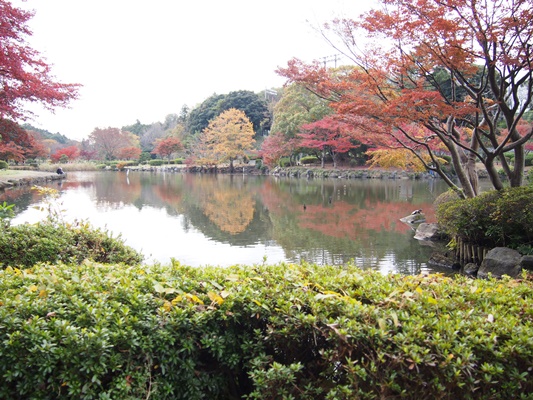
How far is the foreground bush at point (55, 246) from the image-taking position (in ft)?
12.9

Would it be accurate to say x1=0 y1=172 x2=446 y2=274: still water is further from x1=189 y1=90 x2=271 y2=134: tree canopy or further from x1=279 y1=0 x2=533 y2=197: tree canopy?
x1=189 y1=90 x2=271 y2=134: tree canopy

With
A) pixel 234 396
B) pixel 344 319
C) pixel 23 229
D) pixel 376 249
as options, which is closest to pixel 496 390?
pixel 344 319

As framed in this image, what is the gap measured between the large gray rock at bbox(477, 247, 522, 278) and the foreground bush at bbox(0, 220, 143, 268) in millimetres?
4646

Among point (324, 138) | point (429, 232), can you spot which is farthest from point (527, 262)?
point (324, 138)

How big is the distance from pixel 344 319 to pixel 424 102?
5.73 meters

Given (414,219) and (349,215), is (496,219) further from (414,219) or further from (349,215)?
(349,215)

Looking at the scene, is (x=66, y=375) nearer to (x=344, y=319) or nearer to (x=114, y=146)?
(x=344, y=319)

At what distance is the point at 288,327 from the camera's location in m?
1.79

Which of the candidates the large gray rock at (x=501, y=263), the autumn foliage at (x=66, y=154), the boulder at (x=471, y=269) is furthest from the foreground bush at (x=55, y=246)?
the autumn foliage at (x=66, y=154)

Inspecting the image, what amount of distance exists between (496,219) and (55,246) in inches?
225

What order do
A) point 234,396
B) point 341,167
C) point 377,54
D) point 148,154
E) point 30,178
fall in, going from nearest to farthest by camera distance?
1. point 234,396
2. point 377,54
3. point 30,178
4. point 341,167
5. point 148,154

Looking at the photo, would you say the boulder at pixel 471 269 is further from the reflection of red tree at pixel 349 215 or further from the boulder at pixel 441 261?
the reflection of red tree at pixel 349 215

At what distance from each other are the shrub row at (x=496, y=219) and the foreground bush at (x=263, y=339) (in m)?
4.18

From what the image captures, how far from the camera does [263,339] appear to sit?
1897mm
